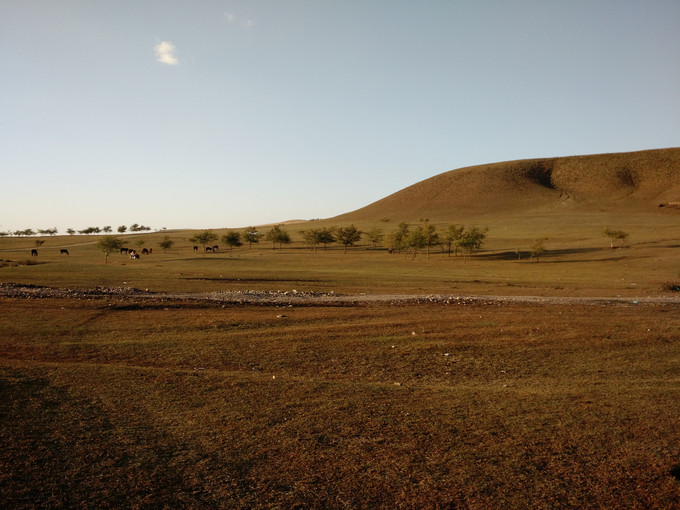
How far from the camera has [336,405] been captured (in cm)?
970

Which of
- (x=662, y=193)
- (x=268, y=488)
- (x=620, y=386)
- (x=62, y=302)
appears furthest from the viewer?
(x=662, y=193)

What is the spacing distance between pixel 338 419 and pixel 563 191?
186655 millimetres

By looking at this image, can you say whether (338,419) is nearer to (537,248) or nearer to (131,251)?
(537,248)

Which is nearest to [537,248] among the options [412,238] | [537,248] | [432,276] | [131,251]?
[537,248]

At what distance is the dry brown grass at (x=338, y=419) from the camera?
652 cm

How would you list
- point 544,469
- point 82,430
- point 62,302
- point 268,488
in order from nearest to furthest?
point 268,488 → point 544,469 → point 82,430 → point 62,302

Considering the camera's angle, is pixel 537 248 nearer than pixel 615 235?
Yes

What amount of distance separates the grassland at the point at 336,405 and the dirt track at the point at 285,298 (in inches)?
68.2

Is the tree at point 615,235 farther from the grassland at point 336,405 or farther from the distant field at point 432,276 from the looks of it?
the grassland at point 336,405

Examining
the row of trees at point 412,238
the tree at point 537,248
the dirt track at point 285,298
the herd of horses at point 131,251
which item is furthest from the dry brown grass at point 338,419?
the row of trees at point 412,238

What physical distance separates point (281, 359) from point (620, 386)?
8.55 metres

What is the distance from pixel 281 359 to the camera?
45.6 feet

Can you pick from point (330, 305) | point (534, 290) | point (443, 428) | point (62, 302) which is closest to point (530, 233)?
point (534, 290)

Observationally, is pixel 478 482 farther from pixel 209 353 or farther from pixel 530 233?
pixel 530 233
